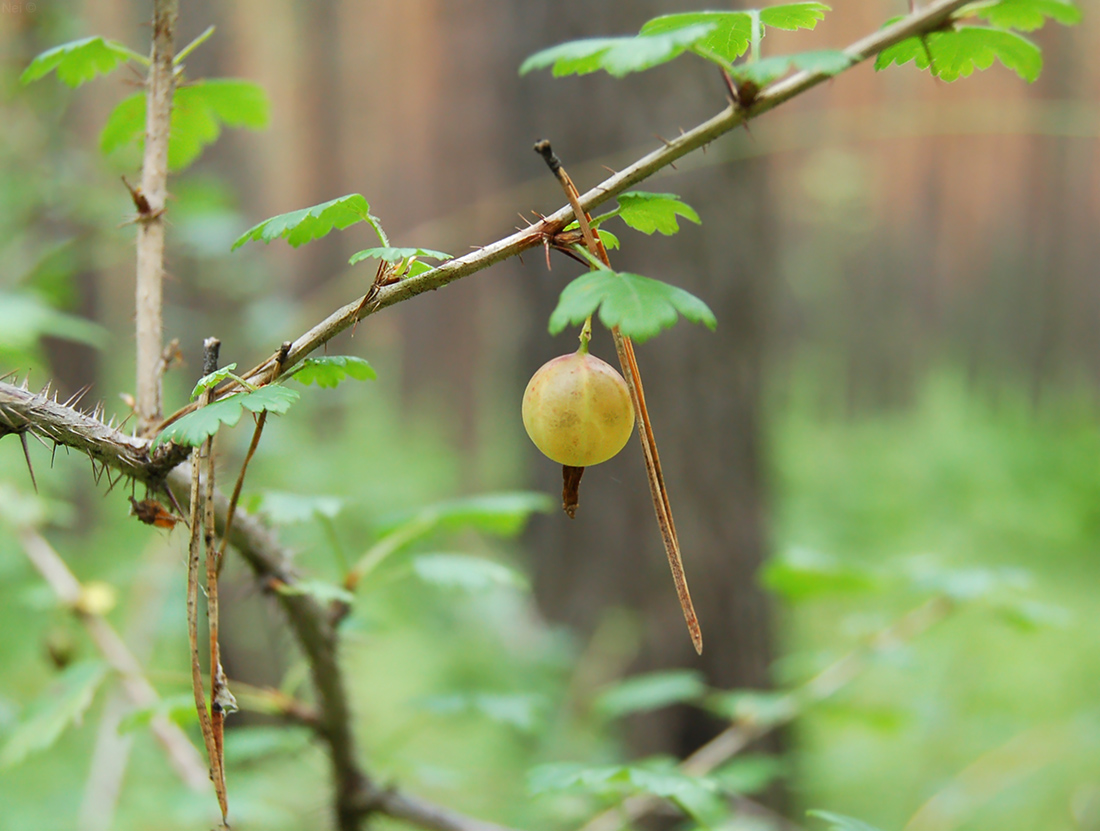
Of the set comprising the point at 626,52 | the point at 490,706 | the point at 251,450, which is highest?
the point at 626,52

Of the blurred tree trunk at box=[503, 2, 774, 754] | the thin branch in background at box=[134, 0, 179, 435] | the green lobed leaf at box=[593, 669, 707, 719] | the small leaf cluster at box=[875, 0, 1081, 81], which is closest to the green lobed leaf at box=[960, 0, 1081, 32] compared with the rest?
the small leaf cluster at box=[875, 0, 1081, 81]

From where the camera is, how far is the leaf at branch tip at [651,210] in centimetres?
56

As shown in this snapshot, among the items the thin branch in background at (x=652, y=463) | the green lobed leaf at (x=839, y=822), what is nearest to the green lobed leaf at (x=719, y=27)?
the thin branch in background at (x=652, y=463)

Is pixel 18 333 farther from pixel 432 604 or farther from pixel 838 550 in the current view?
pixel 838 550

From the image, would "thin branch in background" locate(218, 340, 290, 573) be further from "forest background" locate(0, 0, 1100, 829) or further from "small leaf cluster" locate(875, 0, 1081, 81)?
"small leaf cluster" locate(875, 0, 1081, 81)

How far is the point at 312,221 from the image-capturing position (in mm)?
588

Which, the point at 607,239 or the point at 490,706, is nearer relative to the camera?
the point at 607,239

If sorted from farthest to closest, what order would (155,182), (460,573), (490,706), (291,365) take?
1. (490,706)
2. (460,573)
3. (155,182)
4. (291,365)

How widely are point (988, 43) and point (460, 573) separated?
74cm

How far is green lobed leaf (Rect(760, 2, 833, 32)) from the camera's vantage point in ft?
1.96

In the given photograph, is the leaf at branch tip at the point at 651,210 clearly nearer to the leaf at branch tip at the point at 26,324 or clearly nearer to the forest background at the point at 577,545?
the forest background at the point at 577,545

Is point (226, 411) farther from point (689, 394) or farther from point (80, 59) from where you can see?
point (689, 394)

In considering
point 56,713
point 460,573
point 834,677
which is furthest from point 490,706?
point 834,677

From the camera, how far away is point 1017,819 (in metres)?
2.68
